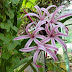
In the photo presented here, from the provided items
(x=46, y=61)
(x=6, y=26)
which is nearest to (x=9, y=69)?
(x=6, y=26)

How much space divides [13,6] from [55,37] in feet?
0.48

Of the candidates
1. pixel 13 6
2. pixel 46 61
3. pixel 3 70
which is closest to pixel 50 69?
pixel 46 61

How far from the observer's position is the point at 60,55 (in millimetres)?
568

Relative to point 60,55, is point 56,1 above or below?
above

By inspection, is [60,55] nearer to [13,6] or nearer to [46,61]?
[46,61]

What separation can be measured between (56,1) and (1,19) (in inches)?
61.4

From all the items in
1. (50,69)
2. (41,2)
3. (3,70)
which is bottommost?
(50,69)

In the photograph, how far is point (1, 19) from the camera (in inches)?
11.6

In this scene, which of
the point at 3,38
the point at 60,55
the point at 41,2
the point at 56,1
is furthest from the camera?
the point at 56,1

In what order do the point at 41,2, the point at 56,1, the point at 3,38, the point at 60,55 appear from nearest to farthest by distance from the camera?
1. the point at 3,38
2. the point at 60,55
3. the point at 41,2
4. the point at 56,1

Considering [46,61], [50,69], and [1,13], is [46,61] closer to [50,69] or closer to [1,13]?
[50,69]

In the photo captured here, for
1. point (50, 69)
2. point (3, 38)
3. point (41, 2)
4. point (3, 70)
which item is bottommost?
point (50, 69)

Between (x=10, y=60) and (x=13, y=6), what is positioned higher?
(x=13, y=6)

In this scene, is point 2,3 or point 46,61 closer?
point 2,3
